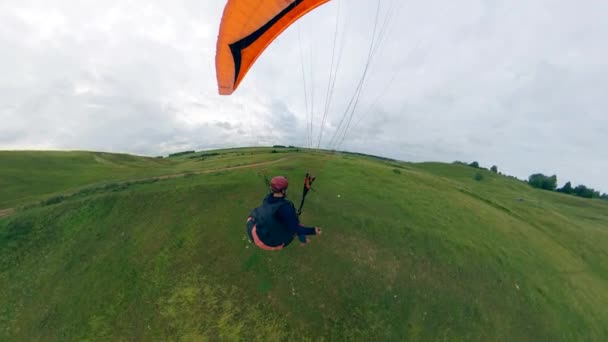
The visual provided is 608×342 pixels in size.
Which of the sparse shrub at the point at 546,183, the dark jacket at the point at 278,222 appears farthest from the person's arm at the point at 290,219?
the sparse shrub at the point at 546,183

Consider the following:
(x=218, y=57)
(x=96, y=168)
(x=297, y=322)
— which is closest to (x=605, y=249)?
(x=297, y=322)

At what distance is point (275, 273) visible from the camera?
13.4 m

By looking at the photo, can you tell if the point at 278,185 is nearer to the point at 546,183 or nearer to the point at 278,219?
the point at 278,219

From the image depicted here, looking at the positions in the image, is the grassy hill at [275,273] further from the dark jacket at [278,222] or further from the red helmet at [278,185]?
the red helmet at [278,185]

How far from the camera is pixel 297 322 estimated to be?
11.5m

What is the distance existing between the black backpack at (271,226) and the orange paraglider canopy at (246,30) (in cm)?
642

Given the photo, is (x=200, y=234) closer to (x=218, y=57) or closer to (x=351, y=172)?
(x=218, y=57)

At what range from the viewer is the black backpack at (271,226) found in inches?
226

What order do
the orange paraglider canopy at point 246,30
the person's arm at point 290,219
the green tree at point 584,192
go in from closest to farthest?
the person's arm at point 290,219 → the orange paraglider canopy at point 246,30 → the green tree at point 584,192

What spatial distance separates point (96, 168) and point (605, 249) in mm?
69074

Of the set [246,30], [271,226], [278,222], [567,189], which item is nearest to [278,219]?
[278,222]

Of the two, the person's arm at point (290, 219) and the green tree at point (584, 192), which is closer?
the person's arm at point (290, 219)

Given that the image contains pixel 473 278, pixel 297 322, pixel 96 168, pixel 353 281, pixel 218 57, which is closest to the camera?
pixel 218 57

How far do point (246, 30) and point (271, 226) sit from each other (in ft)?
22.9
